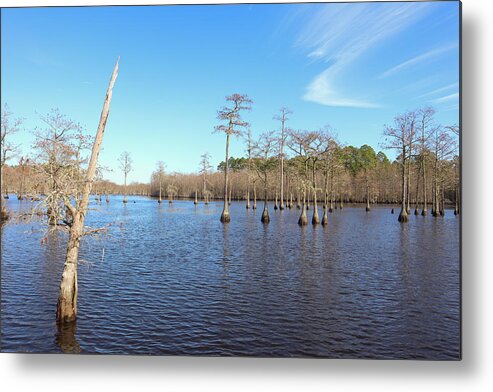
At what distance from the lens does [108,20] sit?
733 centimetres

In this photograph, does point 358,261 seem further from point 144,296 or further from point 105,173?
point 105,173

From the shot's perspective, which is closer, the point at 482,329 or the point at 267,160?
the point at 482,329

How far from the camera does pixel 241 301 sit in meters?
7.90

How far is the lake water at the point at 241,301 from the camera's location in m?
5.91

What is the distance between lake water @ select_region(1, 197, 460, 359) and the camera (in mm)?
5914

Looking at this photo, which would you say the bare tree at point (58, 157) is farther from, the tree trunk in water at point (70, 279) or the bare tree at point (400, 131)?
the bare tree at point (400, 131)

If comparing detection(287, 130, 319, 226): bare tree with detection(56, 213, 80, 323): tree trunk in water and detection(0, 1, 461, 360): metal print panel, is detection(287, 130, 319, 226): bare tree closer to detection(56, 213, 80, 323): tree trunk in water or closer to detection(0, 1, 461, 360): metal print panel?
detection(0, 1, 461, 360): metal print panel

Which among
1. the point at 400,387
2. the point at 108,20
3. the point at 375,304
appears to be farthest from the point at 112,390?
the point at 108,20

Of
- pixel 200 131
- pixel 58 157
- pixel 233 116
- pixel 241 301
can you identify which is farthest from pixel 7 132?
pixel 233 116

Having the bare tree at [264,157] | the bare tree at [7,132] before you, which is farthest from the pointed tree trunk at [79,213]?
the bare tree at [264,157]

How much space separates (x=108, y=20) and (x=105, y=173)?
3059 mm

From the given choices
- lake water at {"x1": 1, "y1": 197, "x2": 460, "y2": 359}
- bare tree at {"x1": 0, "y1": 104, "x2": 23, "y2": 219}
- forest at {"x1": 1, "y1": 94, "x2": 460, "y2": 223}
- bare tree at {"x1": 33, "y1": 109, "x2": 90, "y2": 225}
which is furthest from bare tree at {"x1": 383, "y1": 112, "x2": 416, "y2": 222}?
bare tree at {"x1": 0, "y1": 104, "x2": 23, "y2": 219}

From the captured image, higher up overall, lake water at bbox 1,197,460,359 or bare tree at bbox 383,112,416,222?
bare tree at bbox 383,112,416,222

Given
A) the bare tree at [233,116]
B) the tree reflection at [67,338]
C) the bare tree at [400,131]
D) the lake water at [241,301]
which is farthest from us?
the bare tree at [233,116]
